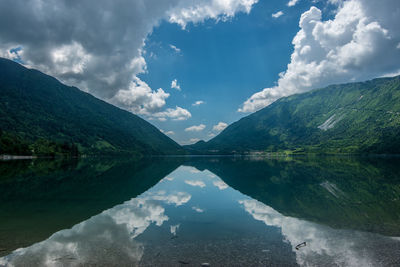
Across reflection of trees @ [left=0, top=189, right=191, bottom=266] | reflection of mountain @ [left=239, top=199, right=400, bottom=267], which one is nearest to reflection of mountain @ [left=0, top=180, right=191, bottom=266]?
reflection of trees @ [left=0, top=189, right=191, bottom=266]

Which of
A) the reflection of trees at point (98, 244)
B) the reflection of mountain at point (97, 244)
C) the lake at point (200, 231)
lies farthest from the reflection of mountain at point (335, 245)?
the reflection of trees at point (98, 244)

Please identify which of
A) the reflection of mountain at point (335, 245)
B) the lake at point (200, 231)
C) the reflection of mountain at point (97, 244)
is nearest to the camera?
the reflection of mountain at point (97, 244)

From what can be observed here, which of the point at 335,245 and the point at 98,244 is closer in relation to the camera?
the point at 335,245

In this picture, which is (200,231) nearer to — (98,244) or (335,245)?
(98,244)

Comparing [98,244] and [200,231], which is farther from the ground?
[98,244]

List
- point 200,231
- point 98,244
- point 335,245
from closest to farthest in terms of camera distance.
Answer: point 335,245 < point 98,244 < point 200,231

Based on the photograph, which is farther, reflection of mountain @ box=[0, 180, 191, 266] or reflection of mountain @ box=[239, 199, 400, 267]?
reflection of mountain @ box=[239, 199, 400, 267]

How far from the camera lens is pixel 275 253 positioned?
15.6 m

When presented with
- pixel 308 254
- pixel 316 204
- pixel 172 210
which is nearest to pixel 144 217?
→ pixel 172 210

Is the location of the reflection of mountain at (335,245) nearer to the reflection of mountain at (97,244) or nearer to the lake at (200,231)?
the lake at (200,231)

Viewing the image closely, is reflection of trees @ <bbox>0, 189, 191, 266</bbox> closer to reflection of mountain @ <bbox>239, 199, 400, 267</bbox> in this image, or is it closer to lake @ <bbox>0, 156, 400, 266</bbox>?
lake @ <bbox>0, 156, 400, 266</bbox>

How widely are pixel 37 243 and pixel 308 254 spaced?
18.1 m

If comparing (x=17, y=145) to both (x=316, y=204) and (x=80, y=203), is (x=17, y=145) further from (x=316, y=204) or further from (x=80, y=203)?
(x=316, y=204)

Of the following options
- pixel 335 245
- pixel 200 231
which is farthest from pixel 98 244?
pixel 335 245
